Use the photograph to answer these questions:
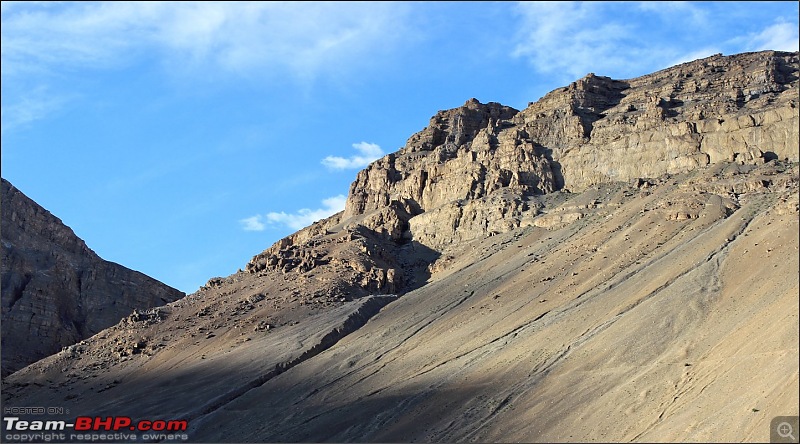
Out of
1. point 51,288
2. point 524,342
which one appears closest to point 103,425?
point 524,342

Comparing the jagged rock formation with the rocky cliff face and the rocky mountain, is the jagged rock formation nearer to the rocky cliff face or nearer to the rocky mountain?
the rocky mountain

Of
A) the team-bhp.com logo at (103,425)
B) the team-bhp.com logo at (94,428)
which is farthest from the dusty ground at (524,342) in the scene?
the team-bhp.com logo at (94,428)

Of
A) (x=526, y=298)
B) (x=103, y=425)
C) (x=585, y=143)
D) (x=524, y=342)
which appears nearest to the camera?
(x=524, y=342)

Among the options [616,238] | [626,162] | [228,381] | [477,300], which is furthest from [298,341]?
[626,162]

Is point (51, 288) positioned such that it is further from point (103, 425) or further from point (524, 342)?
point (524, 342)

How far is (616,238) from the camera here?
87688 mm

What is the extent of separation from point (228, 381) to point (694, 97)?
66.7 metres

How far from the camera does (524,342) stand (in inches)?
2798

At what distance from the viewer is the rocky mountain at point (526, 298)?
58844 millimetres

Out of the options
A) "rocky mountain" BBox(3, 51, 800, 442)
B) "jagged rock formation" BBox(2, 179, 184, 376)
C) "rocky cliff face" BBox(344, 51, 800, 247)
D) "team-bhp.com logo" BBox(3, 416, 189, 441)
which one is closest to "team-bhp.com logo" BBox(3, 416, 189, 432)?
"team-bhp.com logo" BBox(3, 416, 189, 441)

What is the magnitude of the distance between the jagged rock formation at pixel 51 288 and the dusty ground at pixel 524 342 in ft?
62.9

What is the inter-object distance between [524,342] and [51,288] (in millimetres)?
75104

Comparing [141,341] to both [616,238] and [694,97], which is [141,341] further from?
[694,97]

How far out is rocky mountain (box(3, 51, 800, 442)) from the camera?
193 feet
